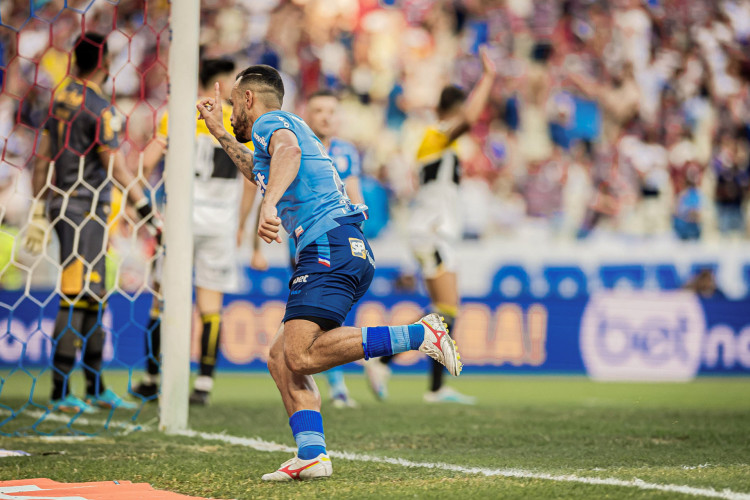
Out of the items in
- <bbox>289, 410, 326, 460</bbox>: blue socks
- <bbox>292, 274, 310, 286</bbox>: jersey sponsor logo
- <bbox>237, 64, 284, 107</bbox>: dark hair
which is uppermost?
Result: <bbox>237, 64, 284, 107</bbox>: dark hair

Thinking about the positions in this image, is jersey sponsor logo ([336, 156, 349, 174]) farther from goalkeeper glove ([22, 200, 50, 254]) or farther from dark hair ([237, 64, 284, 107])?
dark hair ([237, 64, 284, 107])

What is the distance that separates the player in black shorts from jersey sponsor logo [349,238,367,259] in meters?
2.63

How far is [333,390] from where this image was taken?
23.6 ft

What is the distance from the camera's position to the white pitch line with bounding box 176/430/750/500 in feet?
10.7

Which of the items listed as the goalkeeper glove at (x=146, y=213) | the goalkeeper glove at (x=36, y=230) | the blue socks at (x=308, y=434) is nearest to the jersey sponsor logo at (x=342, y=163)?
the goalkeeper glove at (x=146, y=213)

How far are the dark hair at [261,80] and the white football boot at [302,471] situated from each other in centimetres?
157

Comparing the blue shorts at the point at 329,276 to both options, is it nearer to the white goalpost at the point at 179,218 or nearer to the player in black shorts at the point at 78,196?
the white goalpost at the point at 179,218

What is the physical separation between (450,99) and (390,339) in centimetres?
433

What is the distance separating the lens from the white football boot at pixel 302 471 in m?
3.76

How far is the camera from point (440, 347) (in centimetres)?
379

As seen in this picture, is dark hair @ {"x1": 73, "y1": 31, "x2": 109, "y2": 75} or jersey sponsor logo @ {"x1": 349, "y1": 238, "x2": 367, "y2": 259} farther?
dark hair @ {"x1": 73, "y1": 31, "x2": 109, "y2": 75}

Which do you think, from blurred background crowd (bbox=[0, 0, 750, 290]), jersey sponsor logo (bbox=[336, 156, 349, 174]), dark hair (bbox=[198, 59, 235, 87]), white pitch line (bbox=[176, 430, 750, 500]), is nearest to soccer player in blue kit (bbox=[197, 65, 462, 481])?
white pitch line (bbox=[176, 430, 750, 500])

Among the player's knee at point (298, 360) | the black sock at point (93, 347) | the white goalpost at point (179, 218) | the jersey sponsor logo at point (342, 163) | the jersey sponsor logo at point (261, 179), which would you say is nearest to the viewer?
the player's knee at point (298, 360)

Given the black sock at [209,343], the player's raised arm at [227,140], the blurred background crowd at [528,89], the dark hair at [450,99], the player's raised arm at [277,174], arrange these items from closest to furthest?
the player's raised arm at [277,174] → the player's raised arm at [227,140] → the black sock at [209,343] → the dark hair at [450,99] → the blurred background crowd at [528,89]
